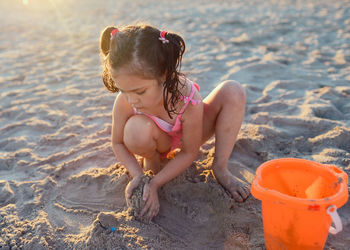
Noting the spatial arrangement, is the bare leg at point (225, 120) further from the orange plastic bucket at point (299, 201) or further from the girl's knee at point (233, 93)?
the orange plastic bucket at point (299, 201)

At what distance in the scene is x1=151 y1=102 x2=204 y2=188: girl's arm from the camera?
1.71m

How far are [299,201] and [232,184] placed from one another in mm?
653

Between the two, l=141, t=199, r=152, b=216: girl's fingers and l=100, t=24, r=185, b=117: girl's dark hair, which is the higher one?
l=100, t=24, r=185, b=117: girl's dark hair

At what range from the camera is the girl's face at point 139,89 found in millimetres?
1447

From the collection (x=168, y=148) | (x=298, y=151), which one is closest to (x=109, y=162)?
(x=168, y=148)

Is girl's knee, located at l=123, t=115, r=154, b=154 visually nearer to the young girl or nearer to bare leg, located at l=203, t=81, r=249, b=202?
the young girl

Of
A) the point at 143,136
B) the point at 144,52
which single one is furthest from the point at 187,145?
the point at 144,52

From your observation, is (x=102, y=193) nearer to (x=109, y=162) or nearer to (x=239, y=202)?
(x=109, y=162)

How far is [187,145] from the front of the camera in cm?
177

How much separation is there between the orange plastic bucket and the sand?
242 millimetres

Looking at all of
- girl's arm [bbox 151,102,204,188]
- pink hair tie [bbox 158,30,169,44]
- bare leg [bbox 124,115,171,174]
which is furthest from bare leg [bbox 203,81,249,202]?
pink hair tie [bbox 158,30,169,44]

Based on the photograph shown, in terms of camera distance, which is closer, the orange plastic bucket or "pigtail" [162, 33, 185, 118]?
the orange plastic bucket

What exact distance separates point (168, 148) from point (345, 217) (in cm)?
98

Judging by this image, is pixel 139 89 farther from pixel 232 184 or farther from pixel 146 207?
pixel 232 184
